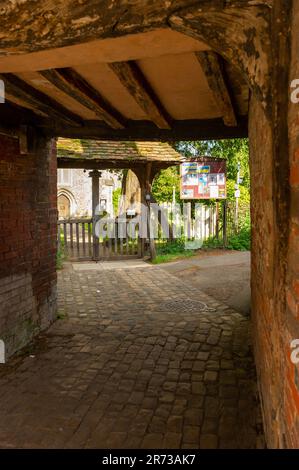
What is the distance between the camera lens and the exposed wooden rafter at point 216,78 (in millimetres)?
2918

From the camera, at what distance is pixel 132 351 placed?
190 inches

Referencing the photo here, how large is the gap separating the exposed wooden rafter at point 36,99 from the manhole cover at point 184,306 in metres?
3.65

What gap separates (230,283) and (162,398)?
5.23m

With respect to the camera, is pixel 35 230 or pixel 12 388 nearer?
pixel 12 388

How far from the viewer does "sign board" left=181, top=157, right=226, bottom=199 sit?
13961 millimetres

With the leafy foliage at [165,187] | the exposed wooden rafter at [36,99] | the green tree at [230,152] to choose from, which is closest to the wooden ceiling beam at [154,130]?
the exposed wooden rafter at [36,99]

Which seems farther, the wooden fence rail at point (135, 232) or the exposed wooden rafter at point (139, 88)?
the wooden fence rail at point (135, 232)

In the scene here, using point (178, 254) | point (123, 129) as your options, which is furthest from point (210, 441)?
point (178, 254)

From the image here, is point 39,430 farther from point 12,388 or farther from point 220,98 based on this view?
point 220,98

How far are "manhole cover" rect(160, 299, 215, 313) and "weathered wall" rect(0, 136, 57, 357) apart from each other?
210 centimetres

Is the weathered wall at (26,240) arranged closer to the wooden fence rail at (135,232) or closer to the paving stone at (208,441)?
the paving stone at (208,441)

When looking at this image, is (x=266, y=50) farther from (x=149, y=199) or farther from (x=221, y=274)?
(x=149, y=199)

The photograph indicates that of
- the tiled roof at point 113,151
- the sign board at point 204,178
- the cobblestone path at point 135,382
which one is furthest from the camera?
the sign board at point 204,178

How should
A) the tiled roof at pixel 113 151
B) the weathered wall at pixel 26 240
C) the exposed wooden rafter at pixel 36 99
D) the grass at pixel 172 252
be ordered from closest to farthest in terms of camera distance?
1. the exposed wooden rafter at pixel 36 99
2. the weathered wall at pixel 26 240
3. the tiled roof at pixel 113 151
4. the grass at pixel 172 252
